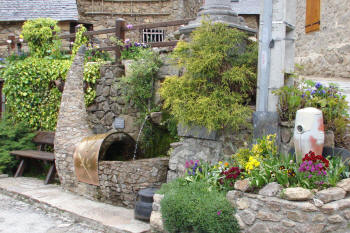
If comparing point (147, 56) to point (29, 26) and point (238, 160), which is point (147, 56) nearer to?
point (238, 160)

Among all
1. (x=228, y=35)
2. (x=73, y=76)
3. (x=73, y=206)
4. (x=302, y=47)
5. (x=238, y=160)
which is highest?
(x=302, y=47)

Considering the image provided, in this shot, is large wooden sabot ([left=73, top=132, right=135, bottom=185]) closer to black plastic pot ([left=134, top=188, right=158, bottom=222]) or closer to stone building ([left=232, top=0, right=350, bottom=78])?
black plastic pot ([left=134, top=188, right=158, bottom=222])

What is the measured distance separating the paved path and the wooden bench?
0.34 metres

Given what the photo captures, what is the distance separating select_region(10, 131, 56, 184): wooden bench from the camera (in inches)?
295

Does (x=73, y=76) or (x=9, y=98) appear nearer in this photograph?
(x=73, y=76)

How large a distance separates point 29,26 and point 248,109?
6878mm

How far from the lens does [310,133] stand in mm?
4266

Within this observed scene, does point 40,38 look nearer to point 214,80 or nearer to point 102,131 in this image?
point 102,131

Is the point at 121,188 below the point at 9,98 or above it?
below

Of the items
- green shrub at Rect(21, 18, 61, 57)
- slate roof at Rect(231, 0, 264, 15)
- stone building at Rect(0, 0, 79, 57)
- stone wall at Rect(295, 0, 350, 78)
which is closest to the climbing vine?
green shrub at Rect(21, 18, 61, 57)

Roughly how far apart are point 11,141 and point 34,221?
11.2 feet

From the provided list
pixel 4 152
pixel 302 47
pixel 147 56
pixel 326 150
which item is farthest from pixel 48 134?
pixel 302 47

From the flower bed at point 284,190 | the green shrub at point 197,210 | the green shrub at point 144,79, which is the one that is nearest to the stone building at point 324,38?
the green shrub at point 144,79

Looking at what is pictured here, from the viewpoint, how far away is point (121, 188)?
5699 mm
